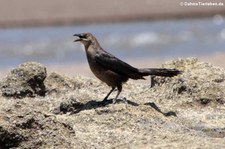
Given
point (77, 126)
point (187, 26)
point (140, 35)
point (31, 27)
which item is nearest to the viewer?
point (77, 126)

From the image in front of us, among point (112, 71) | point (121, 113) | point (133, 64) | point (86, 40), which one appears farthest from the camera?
point (133, 64)

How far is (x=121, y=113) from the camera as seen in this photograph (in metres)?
9.31

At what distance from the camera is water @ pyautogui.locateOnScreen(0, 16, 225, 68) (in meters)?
25.4

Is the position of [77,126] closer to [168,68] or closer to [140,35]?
[168,68]

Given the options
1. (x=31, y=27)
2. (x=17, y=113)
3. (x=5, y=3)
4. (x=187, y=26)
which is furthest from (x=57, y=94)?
(x=5, y=3)

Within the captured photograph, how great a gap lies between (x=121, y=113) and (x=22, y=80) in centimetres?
203

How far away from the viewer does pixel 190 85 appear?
1038 cm

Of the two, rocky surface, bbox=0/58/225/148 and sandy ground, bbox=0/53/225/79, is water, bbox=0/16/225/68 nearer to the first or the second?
sandy ground, bbox=0/53/225/79

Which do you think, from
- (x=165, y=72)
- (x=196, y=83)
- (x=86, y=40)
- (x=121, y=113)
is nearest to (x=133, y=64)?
(x=86, y=40)

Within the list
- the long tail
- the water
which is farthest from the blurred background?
the long tail

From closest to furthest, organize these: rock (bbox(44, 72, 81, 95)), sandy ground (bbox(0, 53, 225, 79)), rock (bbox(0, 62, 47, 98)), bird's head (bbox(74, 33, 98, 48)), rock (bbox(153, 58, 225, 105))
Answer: rock (bbox(153, 58, 225, 105)) → rock (bbox(0, 62, 47, 98)) → bird's head (bbox(74, 33, 98, 48)) → rock (bbox(44, 72, 81, 95)) → sandy ground (bbox(0, 53, 225, 79))

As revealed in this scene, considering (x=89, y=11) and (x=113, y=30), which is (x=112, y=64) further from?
(x=89, y=11)

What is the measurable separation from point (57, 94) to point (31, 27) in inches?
883

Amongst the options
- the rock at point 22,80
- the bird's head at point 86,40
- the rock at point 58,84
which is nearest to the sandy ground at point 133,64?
the rock at point 58,84
